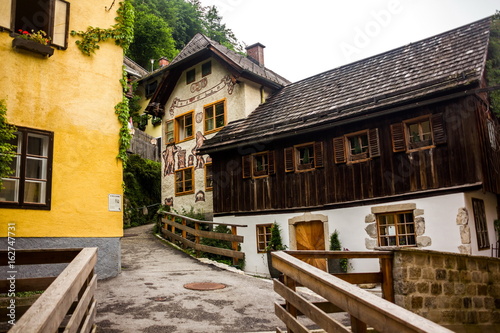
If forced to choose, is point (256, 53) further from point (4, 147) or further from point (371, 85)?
point (4, 147)

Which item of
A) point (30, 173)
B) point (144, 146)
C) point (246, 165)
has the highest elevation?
point (144, 146)

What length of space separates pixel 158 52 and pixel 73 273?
1561 inches

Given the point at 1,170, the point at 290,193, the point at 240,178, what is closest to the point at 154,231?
the point at 240,178

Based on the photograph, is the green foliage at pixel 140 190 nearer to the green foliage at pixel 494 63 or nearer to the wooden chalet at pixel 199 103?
the wooden chalet at pixel 199 103

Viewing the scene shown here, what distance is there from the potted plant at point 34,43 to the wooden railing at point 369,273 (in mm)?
7421

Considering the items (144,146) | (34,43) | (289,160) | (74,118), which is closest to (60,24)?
(34,43)

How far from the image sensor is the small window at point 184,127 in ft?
67.7

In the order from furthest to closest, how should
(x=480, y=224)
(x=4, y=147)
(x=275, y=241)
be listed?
(x=275, y=241) < (x=480, y=224) < (x=4, y=147)

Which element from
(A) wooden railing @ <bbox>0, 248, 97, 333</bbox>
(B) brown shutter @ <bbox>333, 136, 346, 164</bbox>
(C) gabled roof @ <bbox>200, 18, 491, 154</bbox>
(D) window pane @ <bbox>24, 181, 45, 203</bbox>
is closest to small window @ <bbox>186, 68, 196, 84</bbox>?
(C) gabled roof @ <bbox>200, 18, 491, 154</bbox>

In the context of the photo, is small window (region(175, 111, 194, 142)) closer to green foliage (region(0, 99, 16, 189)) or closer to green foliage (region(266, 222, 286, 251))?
green foliage (region(266, 222, 286, 251))

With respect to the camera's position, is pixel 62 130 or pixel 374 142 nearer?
pixel 62 130

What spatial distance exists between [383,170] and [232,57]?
944cm

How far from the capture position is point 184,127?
2098 cm

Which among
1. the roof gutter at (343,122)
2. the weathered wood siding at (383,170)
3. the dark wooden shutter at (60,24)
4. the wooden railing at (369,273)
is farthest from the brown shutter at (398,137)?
the dark wooden shutter at (60,24)
